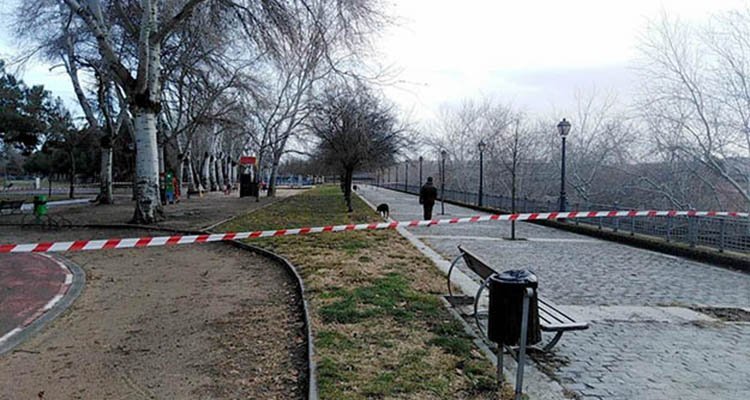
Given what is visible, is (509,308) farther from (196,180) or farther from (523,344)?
(196,180)

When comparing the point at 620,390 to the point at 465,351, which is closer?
the point at 620,390

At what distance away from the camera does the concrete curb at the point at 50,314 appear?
5.32 metres

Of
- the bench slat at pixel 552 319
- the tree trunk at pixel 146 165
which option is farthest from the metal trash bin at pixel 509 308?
the tree trunk at pixel 146 165

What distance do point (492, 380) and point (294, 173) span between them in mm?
117915

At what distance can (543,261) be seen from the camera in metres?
10.6

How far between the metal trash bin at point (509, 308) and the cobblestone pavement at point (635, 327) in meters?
0.70

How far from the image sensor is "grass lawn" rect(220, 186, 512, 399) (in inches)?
155

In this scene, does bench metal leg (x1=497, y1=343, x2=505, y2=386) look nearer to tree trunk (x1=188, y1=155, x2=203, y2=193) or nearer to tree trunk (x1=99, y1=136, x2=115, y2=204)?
tree trunk (x1=99, y1=136, x2=115, y2=204)

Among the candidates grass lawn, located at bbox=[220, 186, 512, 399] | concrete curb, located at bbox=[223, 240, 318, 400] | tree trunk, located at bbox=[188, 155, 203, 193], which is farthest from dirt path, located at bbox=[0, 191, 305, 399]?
tree trunk, located at bbox=[188, 155, 203, 193]

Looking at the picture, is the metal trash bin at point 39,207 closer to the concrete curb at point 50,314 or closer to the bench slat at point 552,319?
the concrete curb at point 50,314

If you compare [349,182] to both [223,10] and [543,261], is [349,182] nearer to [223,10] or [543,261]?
[223,10]

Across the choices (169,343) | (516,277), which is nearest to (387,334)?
(516,277)

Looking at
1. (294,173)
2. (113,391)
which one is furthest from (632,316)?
(294,173)

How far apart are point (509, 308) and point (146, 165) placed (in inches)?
572
